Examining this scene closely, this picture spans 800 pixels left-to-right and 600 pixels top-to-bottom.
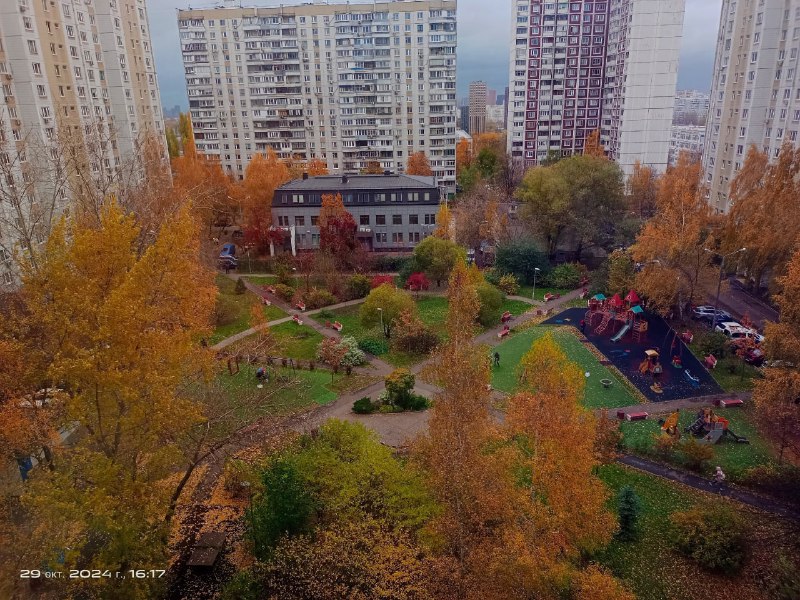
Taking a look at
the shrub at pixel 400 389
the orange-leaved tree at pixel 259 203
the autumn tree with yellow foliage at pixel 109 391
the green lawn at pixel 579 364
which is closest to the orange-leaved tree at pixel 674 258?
the green lawn at pixel 579 364

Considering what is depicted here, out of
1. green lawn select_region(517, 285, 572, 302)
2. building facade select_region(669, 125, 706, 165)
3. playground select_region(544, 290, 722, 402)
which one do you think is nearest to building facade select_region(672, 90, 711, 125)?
building facade select_region(669, 125, 706, 165)

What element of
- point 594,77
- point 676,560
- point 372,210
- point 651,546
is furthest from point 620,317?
point 594,77

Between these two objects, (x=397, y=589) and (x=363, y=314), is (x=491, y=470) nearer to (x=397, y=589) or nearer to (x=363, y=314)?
(x=397, y=589)

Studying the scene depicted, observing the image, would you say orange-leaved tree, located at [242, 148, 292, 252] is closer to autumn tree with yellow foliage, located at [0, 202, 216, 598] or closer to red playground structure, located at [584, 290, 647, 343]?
red playground structure, located at [584, 290, 647, 343]

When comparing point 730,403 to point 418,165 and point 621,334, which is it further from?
point 418,165

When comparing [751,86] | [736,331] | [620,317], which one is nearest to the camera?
[736,331]

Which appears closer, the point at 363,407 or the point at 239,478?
the point at 239,478

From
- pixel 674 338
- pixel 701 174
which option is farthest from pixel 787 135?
pixel 674 338

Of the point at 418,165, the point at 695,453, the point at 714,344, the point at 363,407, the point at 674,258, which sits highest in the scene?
the point at 418,165
